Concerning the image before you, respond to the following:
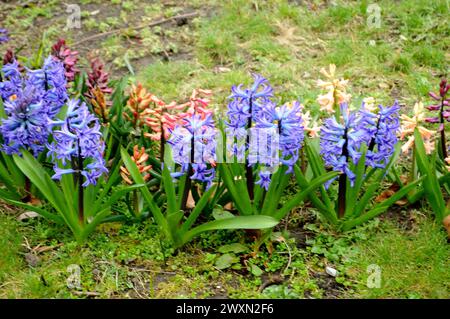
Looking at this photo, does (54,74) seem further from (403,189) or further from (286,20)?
(286,20)

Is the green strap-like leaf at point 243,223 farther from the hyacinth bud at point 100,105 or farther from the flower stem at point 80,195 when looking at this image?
the hyacinth bud at point 100,105

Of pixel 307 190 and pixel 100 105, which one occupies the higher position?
pixel 100 105

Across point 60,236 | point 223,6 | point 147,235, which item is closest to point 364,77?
point 223,6

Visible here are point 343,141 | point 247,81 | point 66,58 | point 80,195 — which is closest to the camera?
point 343,141

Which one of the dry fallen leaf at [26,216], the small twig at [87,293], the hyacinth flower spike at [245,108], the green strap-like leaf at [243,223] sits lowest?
the small twig at [87,293]

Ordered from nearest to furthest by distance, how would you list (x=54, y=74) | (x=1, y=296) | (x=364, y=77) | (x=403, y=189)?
(x=1, y=296) → (x=403, y=189) → (x=54, y=74) → (x=364, y=77)

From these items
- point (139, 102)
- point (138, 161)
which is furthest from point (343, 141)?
point (139, 102)

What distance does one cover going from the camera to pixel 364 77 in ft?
17.3

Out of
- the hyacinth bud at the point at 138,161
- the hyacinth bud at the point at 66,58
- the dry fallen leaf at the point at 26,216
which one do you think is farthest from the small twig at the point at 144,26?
the hyacinth bud at the point at 138,161

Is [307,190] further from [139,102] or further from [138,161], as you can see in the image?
[139,102]

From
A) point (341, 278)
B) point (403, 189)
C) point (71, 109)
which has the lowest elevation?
point (341, 278)

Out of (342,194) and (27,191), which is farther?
(27,191)

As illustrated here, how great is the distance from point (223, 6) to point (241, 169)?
3.38m

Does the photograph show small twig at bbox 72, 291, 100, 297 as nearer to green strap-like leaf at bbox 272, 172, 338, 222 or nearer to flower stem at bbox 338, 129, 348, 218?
green strap-like leaf at bbox 272, 172, 338, 222
